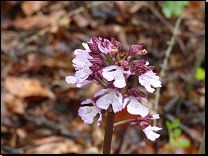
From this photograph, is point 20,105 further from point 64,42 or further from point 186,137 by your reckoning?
point 186,137

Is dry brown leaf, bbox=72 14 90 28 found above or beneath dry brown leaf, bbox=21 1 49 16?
beneath

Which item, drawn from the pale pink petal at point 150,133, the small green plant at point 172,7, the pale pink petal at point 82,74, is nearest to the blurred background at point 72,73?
the small green plant at point 172,7

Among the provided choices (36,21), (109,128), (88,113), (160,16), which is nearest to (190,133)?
(109,128)

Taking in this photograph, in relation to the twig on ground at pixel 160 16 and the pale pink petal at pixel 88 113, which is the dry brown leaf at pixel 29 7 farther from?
the pale pink petal at pixel 88 113

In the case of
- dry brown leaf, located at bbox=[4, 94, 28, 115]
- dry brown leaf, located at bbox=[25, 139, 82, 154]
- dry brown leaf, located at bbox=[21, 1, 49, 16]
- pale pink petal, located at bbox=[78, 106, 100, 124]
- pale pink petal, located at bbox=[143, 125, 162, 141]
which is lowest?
dry brown leaf, located at bbox=[25, 139, 82, 154]

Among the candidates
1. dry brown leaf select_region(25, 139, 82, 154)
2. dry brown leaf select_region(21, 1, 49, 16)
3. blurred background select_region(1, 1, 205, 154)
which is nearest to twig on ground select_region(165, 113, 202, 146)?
blurred background select_region(1, 1, 205, 154)

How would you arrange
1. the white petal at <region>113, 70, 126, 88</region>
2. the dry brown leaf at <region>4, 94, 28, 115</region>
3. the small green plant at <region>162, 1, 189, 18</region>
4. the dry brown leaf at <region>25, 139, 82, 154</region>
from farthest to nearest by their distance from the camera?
1. the small green plant at <region>162, 1, 189, 18</region>
2. the dry brown leaf at <region>4, 94, 28, 115</region>
3. the dry brown leaf at <region>25, 139, 82, 154</region>
4. the white petal at <region>113, 70, 126, 88</region>

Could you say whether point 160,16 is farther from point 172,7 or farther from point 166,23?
point 172,7

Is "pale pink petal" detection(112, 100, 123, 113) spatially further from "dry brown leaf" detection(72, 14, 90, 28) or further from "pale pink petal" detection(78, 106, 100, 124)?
"dry brown leaf" detection(72, 14, 90, 28)
